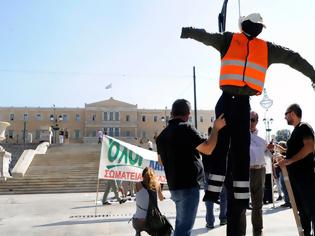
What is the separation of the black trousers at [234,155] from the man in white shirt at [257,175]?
9.85 ft

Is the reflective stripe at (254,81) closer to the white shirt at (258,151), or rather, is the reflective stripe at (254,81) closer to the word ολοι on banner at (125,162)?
the white shirt at (258,151)

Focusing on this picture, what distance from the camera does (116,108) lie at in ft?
350

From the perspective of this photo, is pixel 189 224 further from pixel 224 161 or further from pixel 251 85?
pixel 251 85

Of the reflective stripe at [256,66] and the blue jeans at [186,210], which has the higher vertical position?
the reflective stripe at [256,66]

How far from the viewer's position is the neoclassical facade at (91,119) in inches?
4085

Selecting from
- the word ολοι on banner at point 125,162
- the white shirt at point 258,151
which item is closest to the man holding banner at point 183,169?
the white shirt at point 258,151

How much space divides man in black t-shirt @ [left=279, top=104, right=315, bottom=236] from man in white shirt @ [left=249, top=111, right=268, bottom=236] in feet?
3.15

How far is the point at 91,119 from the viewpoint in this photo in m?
105

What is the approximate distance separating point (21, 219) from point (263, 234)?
6.28m

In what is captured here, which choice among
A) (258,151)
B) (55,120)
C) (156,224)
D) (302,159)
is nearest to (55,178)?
(156,224)

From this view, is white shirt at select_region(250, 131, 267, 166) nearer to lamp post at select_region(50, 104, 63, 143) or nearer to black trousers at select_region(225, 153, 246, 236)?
black trousers at select_region(225, 153, 246, 236)

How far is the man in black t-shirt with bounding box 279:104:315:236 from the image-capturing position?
4801mm

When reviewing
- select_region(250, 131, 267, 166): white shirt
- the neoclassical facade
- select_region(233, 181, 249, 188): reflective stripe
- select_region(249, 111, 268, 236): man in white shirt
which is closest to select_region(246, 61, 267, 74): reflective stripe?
→ select_region(233, 181, 249, 188): reflective stripe

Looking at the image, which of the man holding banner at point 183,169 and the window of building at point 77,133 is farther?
the window of building at point 77,133
